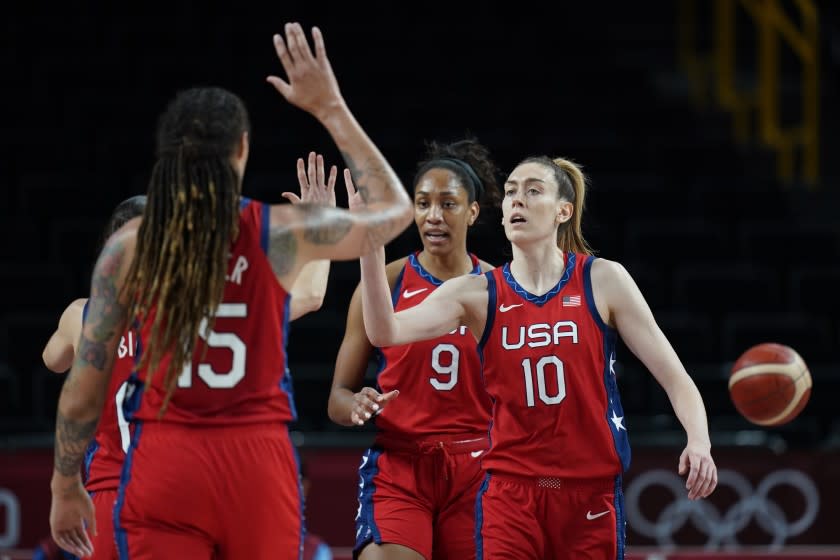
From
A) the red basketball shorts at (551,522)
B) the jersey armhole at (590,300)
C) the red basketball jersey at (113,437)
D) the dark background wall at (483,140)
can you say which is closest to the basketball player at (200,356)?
the red basketball jersey at (113,437)

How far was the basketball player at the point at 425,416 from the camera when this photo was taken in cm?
502

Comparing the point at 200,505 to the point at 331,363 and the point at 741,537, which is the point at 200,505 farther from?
the point at 331,363

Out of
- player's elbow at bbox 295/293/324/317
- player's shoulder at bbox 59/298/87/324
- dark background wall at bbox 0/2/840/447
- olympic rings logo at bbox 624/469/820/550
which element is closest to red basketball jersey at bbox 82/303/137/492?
player's shoulder at bbox 59/298/87/324

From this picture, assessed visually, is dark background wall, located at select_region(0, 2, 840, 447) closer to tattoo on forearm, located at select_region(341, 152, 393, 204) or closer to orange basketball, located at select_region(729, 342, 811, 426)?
orange basketball, located at select_region(729, 342, 811, 426)

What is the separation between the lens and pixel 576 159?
10.8 meters

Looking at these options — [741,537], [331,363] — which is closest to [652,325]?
[741,537]

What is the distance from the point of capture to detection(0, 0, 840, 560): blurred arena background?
759 cm

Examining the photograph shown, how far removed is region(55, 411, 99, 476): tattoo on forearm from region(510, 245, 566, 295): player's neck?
1.76m

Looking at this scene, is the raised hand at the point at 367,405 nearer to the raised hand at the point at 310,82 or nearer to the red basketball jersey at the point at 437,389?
the red basketball jersey at the point at 437,389

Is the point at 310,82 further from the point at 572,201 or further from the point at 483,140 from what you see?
the point at 483,140

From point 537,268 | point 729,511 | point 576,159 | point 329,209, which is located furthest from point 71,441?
point 576,159

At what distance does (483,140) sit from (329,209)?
24.8ft

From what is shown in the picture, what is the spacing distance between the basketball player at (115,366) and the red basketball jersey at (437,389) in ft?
2.99

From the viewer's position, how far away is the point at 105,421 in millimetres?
4297
